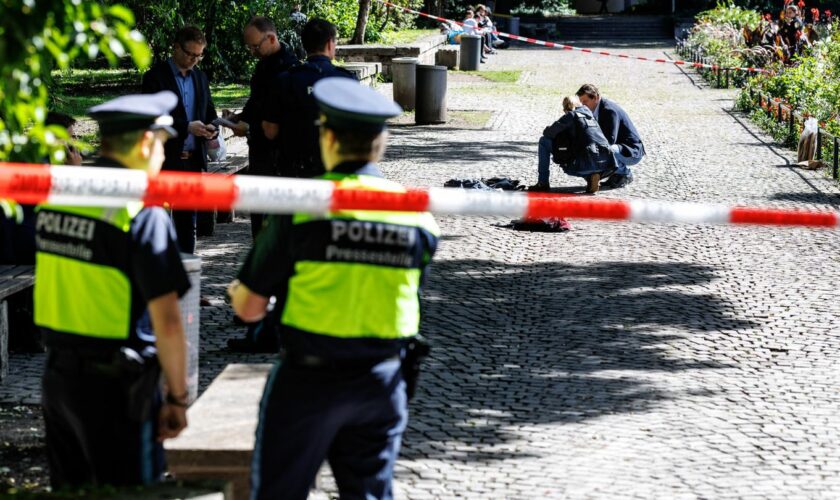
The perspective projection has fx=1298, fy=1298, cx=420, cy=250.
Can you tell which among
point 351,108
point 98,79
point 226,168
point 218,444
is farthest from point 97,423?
point 98,79

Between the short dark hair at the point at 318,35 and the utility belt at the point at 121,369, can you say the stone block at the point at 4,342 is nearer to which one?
the short dark hair at the point at 318,35

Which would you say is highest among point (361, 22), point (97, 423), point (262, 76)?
point (262, 76)

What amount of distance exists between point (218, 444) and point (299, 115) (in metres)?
3.86

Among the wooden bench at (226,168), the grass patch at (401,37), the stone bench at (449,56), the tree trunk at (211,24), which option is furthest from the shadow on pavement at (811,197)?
the stone bench at (449,56)

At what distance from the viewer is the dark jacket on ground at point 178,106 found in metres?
8.53

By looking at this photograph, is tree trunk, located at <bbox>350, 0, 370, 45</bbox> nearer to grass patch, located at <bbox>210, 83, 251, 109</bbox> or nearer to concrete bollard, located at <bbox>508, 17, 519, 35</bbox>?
grass patch, located at <bbox>210, 83, 251, 109</bbox>

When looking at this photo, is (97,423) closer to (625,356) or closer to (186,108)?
(625,356)

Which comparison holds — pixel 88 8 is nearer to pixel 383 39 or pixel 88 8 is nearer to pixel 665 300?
pixel 665 300

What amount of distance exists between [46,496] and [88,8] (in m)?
1.44

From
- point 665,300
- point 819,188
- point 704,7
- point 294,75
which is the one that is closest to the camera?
point 294,75

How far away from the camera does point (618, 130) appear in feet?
49.0

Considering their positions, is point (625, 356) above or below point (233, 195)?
below

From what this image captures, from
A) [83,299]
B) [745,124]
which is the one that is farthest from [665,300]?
[745,124]

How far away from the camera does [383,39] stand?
Answer: 1300 inches
